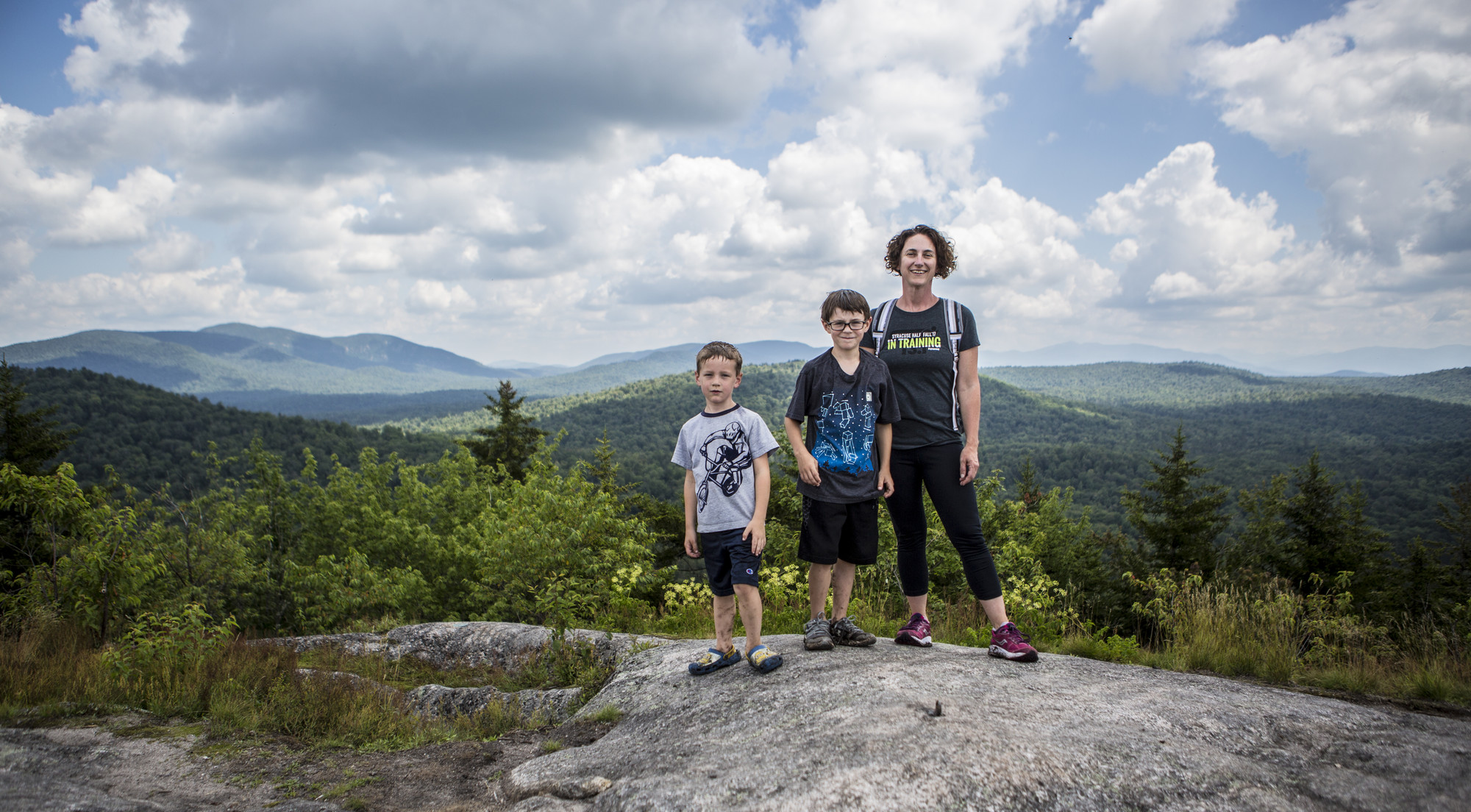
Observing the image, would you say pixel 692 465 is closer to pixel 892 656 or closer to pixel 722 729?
pixel 722 729

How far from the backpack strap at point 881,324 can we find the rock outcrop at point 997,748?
1892mm

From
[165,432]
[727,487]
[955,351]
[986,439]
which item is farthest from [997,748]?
[986,439]

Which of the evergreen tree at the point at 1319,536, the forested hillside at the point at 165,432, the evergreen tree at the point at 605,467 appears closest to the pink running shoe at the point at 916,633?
the evergreen tree at the point at 605,467

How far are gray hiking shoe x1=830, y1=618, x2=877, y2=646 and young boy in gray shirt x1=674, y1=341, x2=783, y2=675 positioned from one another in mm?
646

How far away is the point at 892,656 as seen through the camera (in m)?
4.05

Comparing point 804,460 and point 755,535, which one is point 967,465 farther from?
point 755,535

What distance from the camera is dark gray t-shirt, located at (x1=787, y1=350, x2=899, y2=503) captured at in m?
3.83

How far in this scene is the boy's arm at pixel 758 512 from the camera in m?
3.77

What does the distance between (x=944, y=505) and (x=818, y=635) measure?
3.93 ft

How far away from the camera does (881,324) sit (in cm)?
405

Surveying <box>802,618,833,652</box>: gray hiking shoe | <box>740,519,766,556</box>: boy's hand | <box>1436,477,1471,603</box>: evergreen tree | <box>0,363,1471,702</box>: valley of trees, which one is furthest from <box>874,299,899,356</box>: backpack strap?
<box>1436,477,1471,603</box>: evergreen tree

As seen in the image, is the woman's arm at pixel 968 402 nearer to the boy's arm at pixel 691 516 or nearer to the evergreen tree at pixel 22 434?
the boy's arm at pixel 691 516

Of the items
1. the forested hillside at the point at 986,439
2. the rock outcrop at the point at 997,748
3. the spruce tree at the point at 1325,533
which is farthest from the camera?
the forested hillside at the point at 986,439

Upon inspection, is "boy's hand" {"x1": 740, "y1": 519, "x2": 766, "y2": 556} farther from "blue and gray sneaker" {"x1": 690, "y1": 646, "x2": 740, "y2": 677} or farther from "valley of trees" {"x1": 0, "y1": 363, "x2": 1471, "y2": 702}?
"valley of trees" {"x1": 0, "y1": 363, "x2": 1471, "y2": 702}
